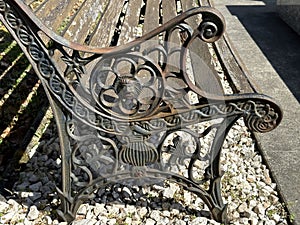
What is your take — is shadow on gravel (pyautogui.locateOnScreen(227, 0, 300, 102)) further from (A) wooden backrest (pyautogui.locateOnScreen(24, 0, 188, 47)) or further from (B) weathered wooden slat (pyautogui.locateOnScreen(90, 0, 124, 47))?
(B) weathered wooden slat (pyautogui.locateOnScreen(90, 0, 124, 47))

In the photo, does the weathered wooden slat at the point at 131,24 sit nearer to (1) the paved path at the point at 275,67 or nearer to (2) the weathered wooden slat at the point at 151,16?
(2) the weathered wooden slat at the point at 151,16

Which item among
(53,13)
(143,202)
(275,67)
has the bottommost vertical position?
(143,202)

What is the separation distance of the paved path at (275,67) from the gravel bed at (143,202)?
135mm

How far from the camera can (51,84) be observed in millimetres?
2109

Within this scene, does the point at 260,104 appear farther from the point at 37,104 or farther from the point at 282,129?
the point at 37,104

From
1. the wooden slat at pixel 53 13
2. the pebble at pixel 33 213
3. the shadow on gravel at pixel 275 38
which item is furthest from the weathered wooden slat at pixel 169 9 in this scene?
the pebble at pixel 33 213

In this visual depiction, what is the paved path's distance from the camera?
2951 millimetres

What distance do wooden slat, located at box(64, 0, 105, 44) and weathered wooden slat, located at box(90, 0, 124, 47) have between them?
82 mm

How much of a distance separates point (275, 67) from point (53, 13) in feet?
8.56

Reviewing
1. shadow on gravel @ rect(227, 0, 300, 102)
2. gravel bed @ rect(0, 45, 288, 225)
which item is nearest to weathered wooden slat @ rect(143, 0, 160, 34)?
gravel bed @ rect(0, 45, 288, 225)

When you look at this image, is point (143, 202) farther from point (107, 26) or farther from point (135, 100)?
point (107, 26)

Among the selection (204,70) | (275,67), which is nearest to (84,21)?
(204,70)

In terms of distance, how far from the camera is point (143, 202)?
8.70 ft

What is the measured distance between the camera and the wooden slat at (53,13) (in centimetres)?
273
